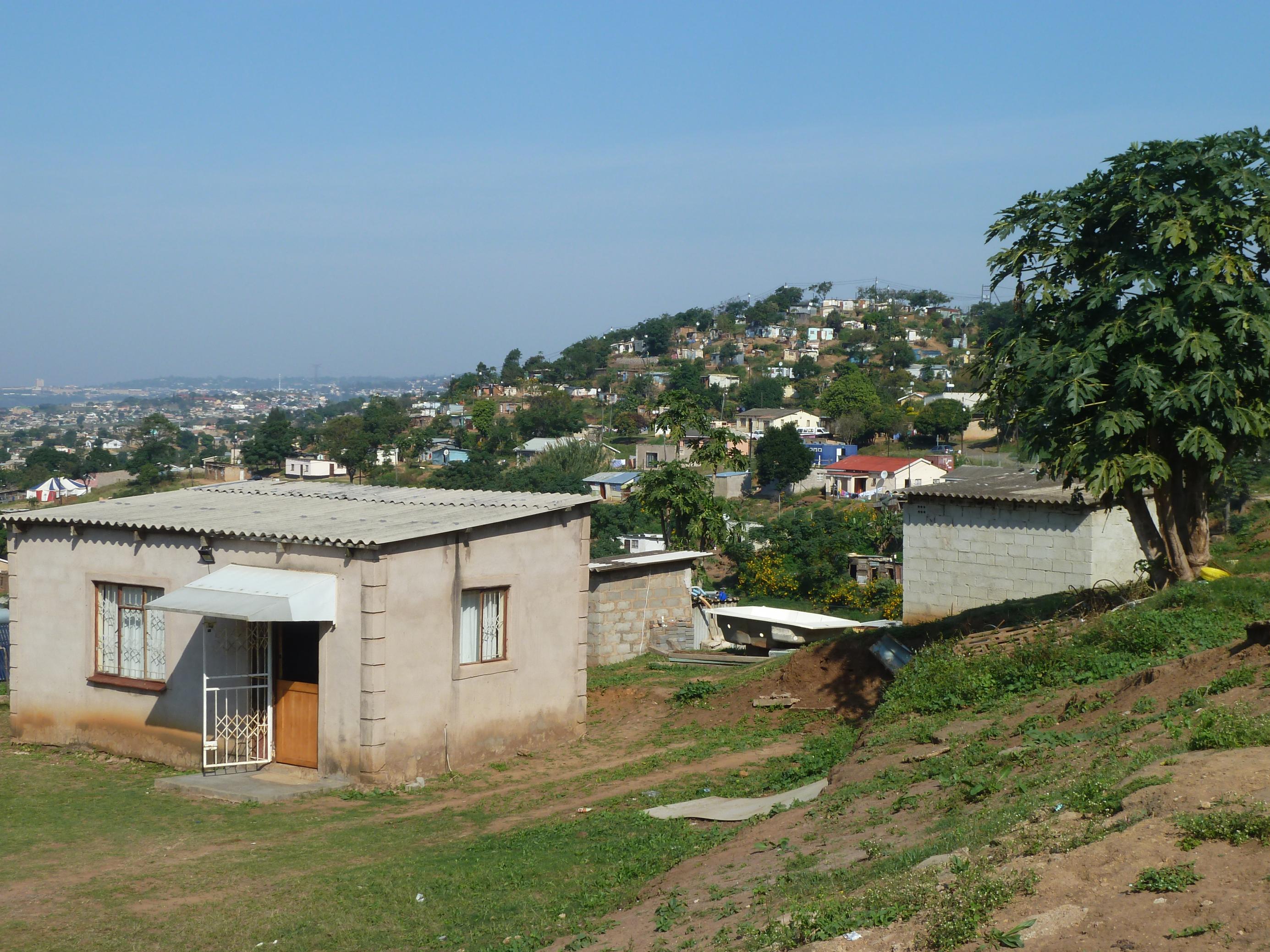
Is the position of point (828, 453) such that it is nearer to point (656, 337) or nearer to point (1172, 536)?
point (1172, 536)

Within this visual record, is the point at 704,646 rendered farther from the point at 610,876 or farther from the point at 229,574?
the point at 610,876

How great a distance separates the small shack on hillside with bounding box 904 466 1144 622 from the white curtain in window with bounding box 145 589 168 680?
12895 millimetres

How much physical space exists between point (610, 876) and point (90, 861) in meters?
4.84

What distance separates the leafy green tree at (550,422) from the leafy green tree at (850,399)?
2272 centimetres

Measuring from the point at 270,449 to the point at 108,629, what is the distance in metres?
95.5

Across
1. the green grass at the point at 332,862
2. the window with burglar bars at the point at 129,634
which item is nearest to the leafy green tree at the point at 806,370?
the window with burglar bars at the point at 129,634

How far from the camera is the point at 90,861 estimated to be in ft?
34.6

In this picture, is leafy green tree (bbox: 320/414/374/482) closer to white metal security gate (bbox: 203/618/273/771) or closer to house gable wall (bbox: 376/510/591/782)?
house gable wall (bbox: 376/510/591/782)

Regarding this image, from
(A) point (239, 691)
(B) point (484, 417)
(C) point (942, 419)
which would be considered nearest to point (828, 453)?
(C) point (942, 419)

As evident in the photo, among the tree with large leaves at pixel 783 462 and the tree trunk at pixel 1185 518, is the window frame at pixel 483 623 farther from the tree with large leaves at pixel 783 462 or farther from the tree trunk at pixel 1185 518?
the tree with large leaves at pixel 783 462

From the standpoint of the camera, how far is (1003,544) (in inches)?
834

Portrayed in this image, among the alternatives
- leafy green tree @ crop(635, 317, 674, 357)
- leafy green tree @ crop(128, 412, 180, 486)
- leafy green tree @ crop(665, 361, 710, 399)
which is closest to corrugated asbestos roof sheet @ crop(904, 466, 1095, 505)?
leafy green tree @ crop(128, 412, 180, 486)

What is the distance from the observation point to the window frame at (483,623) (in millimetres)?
14078

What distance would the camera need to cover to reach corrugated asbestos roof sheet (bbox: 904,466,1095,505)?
67.1 ft
